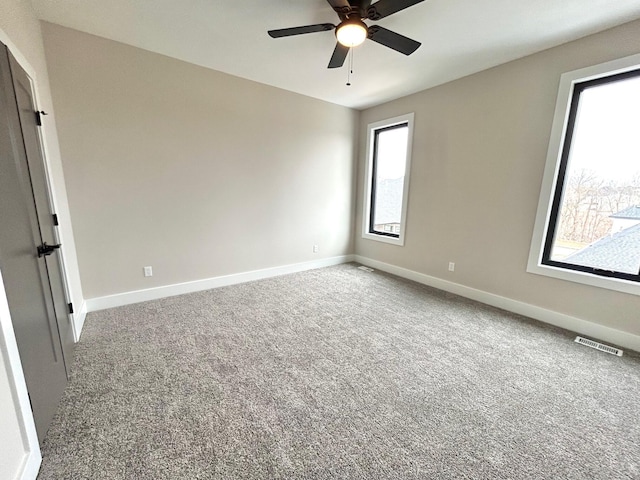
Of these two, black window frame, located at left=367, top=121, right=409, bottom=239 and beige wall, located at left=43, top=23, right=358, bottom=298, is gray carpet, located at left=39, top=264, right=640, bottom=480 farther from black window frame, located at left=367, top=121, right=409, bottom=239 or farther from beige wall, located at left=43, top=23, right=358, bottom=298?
black window frame, located at left=367, top=121, right=409, bottom=239

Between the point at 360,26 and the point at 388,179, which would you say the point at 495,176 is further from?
the point at 360,26

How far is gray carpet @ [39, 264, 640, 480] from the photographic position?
51.1 inches

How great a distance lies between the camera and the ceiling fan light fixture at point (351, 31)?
6.09ft

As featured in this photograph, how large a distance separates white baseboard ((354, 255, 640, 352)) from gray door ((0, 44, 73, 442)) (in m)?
3.89

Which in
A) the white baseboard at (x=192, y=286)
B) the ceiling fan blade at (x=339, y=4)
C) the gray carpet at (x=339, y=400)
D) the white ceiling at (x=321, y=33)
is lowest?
the gray carpet at (x=339, y=400)

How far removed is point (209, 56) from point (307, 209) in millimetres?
2310

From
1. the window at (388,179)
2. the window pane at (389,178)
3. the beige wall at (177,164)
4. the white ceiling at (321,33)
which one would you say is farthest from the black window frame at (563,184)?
the beige wall at (177,164)

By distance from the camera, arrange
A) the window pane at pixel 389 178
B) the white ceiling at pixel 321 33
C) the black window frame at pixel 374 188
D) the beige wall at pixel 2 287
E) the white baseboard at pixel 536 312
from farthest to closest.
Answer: the black window frame at pixel 374 188 → the window pane at pixel 389 178 → the white baseboard at pixel 536 312 → the white ceiling at pixel 321 33 → the beige wall at pixel 2 287

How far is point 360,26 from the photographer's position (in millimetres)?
1866

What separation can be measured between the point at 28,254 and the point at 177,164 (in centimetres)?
191

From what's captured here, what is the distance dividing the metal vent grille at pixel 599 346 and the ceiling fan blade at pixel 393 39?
9.61ft

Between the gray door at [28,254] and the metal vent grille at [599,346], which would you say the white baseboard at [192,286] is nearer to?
the gray door at [28,254]

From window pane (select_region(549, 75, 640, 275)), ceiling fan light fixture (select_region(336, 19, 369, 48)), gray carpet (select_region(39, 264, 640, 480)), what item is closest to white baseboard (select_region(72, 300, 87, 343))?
gray carpet (select_region(39, 264, 640, 480))

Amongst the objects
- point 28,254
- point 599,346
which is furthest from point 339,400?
point 599,346
